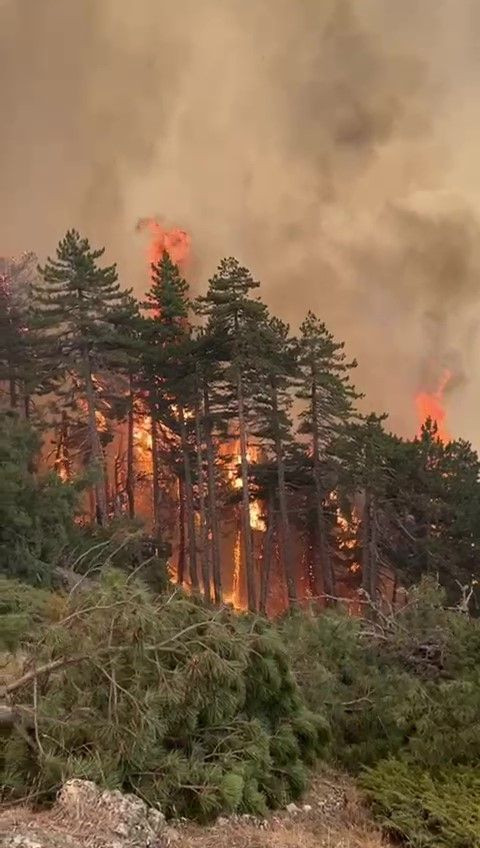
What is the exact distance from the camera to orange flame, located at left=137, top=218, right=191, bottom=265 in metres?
43.7

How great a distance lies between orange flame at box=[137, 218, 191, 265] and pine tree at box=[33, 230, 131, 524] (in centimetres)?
1904

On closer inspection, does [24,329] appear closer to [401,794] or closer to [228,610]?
[228,610]

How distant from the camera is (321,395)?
25.8 metres

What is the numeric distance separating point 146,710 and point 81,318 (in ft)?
66.0

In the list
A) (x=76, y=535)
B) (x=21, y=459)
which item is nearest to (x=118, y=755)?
(x=21, y=459)

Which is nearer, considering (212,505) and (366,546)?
(212,505)

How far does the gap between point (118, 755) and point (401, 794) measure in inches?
119

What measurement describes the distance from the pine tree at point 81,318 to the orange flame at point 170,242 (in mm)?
19043

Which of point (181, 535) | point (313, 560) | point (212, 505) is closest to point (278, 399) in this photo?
point (212, 505)

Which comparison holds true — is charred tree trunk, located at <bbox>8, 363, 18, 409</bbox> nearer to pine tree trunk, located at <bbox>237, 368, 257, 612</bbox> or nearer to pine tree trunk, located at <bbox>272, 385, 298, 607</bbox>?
pine tree trunk, located at <bbox>237, 368, 257, 612</bbox>

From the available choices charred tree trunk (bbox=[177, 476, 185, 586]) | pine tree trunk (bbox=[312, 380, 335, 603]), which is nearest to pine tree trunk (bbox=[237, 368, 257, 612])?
pine tree trunk (bbox=[312, 380, 335, 603])

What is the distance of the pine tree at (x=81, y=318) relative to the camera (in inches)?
930

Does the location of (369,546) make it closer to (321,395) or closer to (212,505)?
(321,395)

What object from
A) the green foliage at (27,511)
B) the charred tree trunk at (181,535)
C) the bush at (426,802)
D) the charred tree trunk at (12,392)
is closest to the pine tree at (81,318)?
the charred tree trunk at (12,392)
